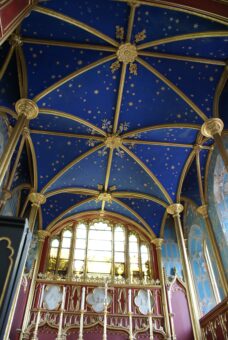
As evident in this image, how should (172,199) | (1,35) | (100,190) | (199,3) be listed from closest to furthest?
(1,35) < (199,3) < (172,199) < (100,190)

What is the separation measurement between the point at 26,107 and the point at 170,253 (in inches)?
345

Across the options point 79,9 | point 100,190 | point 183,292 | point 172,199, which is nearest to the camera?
point 79,9

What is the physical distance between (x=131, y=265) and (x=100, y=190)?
12.0ft

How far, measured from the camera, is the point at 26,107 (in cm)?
927

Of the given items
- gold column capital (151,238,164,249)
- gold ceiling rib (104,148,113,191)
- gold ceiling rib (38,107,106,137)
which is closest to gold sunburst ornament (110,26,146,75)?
gold ceiling rib (38,107,106,137)

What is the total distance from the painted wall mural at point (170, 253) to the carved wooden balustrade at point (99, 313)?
1067 millimetres

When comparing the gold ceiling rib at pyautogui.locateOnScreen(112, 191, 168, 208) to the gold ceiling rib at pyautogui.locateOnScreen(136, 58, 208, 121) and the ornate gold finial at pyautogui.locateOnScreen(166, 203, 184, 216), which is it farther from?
the gold ceiling rib at pyautogui.locateOnScreen(136, 58, 208, 121)

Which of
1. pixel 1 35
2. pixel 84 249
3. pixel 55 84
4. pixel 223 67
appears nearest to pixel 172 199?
pixel 84 249

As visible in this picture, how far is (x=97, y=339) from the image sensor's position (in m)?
10.2

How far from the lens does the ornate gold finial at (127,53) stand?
9469 millimetres

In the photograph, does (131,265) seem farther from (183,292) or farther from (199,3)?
(199,3)

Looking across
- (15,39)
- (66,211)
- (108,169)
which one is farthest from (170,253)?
(15,39)

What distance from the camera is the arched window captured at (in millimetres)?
12555

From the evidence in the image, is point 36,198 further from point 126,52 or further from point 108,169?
point 126,52
